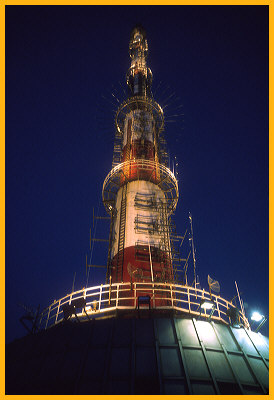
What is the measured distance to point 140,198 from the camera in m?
21.8

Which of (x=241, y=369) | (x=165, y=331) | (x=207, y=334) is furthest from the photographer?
(x=207, y=334)

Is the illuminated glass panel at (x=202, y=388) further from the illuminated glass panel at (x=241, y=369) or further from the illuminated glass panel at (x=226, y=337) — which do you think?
the illuminated glass panel at (x=226, y=337)

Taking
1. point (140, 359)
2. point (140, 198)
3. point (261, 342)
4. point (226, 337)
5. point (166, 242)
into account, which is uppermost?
point (140, 198)

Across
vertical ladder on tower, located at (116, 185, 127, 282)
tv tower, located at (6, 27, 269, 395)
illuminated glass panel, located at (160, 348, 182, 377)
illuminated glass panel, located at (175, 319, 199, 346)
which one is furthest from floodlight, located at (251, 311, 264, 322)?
vertical ladder on tower, located at (116, 185, 127, 282)

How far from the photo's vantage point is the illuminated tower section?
59.5 ft

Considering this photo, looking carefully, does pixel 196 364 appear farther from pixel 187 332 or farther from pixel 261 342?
pixel 261 342

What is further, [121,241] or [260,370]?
[121,241]

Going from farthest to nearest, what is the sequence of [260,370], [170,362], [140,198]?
[140,198] < [260,370] < [170,362]

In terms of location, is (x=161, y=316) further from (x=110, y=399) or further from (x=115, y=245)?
(x=115, y=245)

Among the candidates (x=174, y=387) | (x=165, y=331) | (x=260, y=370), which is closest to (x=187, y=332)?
(x=165, y=331)

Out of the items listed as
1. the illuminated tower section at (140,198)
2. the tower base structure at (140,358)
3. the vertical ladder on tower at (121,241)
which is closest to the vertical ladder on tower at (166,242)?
the illuminated tower section at (140,198)

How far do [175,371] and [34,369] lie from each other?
5.57 m

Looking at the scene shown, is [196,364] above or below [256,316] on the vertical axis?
below

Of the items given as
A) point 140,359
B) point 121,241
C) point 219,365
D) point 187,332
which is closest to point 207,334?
point 187,332
